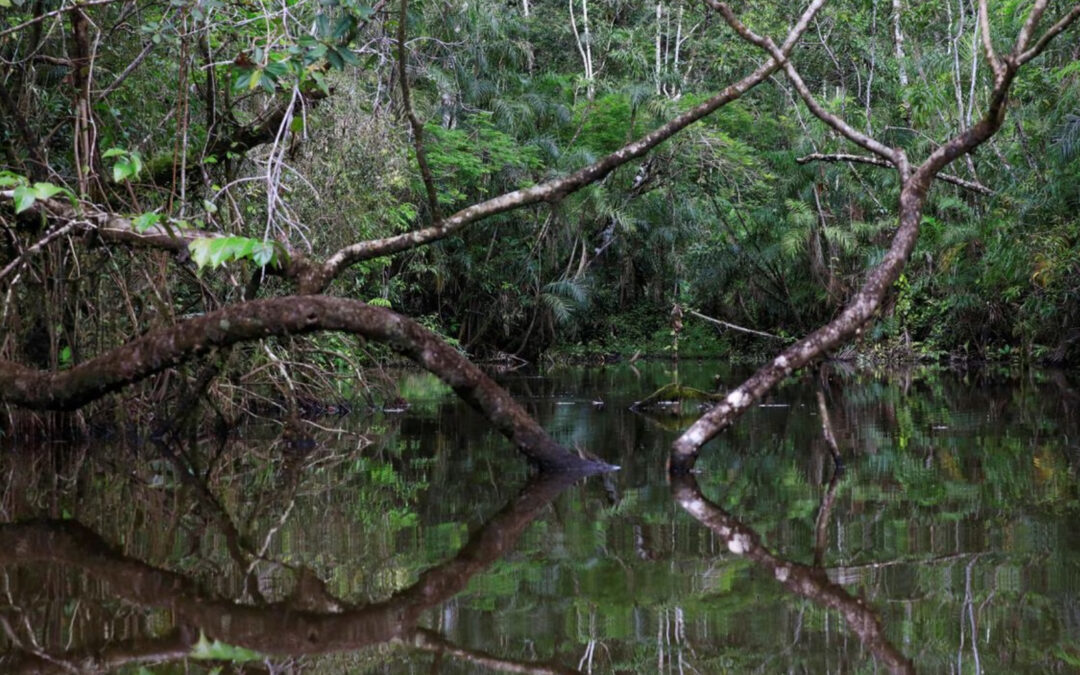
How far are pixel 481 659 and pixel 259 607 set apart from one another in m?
0.86

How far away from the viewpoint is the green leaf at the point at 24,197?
4387 millimetres

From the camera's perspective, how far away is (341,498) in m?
5.24

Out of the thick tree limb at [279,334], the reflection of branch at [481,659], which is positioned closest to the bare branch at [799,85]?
the thick tree limb at [279,334]

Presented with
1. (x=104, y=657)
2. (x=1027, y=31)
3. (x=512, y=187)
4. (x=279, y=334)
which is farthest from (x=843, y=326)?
(x=512, y=187)

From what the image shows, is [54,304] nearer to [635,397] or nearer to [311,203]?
[311,203]

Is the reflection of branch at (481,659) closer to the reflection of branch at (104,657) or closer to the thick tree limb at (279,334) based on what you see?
the reflection of branch at (104,657)

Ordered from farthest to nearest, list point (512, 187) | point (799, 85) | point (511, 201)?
point (512, 187)
point (799, 85)
point (511, 201)

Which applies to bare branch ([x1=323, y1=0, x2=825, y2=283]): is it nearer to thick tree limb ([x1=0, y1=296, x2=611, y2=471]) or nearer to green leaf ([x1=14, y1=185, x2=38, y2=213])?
thick tree limb ([x1=0, y1=296, x2=611, y2=471])

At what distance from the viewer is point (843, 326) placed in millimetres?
5719

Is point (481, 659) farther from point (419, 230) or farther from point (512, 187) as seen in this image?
point (512, 187)

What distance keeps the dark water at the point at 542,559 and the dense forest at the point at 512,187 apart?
2.41 feet

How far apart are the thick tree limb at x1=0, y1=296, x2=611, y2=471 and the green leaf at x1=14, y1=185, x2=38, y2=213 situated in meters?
1.17

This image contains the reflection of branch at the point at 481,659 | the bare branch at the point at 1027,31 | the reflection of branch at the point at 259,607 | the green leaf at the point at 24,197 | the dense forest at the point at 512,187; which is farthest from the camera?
the bare branch at the point at 1027,31

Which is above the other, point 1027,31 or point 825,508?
point 1027,31
